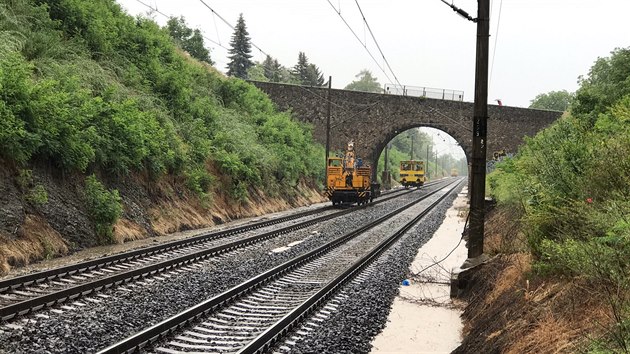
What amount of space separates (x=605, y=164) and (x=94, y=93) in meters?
16.6

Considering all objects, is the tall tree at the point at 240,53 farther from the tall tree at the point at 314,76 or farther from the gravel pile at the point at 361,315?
the gravel pile at the point at 361,315

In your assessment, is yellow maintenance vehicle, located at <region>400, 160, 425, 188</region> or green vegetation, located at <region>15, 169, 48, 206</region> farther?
yellow maintenance vehicle, located at <region>400, 160, 425, 188</region>

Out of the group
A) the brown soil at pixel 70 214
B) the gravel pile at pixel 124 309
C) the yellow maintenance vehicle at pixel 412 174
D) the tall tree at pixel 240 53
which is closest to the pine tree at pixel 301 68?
the tall tree at pixel 240 53

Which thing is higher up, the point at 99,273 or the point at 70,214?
the point at 70,214

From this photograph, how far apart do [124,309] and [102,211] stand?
703 cm

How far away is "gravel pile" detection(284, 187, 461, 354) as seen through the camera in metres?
6.95

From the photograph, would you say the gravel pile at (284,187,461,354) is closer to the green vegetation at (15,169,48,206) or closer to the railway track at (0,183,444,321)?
the railway track at (0,183,444,321)

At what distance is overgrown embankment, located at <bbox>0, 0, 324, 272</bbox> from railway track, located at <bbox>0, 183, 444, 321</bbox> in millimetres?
1597

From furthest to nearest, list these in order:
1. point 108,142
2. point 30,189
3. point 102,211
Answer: point 108,142 < point 102,211 < point 30,189

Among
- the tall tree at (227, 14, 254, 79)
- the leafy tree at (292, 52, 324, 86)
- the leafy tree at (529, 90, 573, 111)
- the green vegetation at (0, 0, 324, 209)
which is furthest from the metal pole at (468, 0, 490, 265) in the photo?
the leafy tree at (529, 90, 573, 111)

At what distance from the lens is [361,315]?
8445 millimetres

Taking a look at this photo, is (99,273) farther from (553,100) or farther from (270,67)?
(553,100)

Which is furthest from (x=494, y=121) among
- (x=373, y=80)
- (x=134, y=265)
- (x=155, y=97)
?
(x=373, y=80)

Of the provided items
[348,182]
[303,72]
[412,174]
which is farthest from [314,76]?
[348,182]
